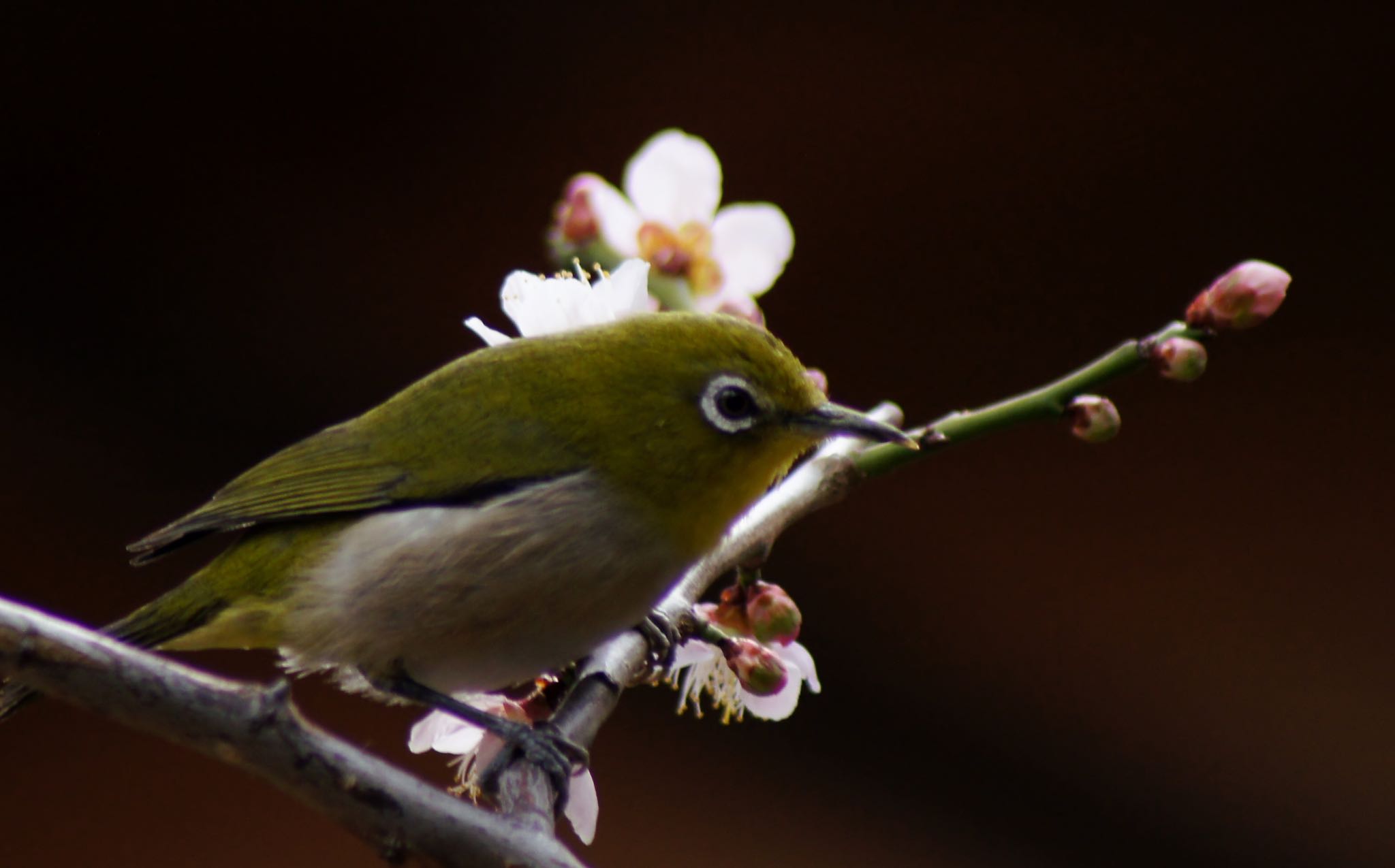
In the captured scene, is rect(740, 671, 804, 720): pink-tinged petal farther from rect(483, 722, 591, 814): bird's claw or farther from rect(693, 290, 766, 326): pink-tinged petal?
rect(693, 290, 766, 326): pink-tinged petal

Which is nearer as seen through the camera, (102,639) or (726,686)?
(102,639)

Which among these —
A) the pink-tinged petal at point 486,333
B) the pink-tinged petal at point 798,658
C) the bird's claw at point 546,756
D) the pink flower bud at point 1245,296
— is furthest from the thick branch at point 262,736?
the pink flower bud at point 1245,296

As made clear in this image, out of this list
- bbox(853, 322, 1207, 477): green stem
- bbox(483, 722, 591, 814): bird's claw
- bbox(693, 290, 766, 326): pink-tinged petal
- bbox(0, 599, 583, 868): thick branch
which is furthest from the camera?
bbox(693, 290, 766, 326): pink-tinged petal

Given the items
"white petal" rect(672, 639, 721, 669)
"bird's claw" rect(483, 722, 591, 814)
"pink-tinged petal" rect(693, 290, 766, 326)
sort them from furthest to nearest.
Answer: "pink-tinged petal" rect(693, 290, 766, 326) < "white petal" rect(672, 639, 721, 669) < "bird's claw" rect(483, 722, 591, 814)

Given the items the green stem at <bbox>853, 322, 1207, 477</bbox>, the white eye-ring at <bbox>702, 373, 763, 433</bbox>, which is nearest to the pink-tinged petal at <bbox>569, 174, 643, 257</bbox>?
the white eye-ring at <bbox>702, 373, 763, 433</bbox>

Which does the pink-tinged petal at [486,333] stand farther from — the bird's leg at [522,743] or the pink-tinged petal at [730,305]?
the bird's leg at [522,743]

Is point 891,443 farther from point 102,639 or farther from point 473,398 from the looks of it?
point 102,639

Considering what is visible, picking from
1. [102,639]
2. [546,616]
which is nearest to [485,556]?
[546,616]
